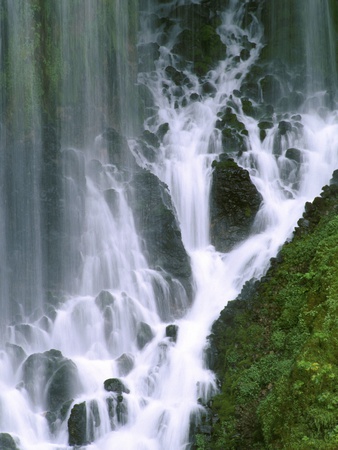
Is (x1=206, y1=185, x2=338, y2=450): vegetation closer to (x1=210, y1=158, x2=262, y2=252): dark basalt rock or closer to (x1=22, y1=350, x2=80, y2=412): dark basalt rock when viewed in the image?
(x1=210, y1=158, x2=262, y2=252): dark basalt rock

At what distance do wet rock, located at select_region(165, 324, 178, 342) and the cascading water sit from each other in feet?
0.26

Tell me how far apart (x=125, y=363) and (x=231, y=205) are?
653cm

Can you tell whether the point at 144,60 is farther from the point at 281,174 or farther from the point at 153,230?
the point at 153,230

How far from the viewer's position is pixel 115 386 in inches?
516

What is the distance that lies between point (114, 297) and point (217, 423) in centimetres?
493

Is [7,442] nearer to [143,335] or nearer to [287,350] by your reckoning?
[143,335]

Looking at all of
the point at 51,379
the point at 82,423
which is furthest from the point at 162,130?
the point at 82,423

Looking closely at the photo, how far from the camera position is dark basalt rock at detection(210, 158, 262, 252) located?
59.6 ft

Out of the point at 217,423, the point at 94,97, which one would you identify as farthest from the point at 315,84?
the point at 217,423

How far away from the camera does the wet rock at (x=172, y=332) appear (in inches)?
587

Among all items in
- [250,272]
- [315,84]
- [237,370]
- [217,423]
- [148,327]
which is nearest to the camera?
[217,423]

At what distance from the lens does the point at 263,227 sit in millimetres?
18219

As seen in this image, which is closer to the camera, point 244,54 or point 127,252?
point 127,252

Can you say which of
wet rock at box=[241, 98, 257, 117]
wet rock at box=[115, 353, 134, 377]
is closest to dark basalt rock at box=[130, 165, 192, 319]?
wet rock at box=[115, 353, 134, 377]
